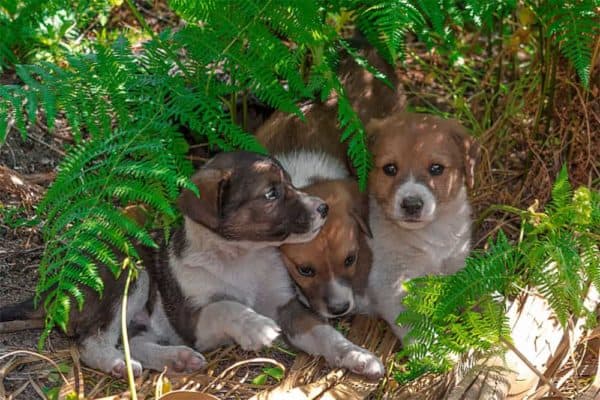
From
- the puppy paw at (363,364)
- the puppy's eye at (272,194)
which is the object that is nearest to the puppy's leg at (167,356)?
the puppy paw at (363,364)

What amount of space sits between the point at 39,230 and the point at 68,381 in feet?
4.29

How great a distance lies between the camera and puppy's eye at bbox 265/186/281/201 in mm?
5204

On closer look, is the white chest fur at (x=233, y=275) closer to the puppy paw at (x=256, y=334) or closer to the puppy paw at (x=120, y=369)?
the puppy paw at (x=256, y=334)

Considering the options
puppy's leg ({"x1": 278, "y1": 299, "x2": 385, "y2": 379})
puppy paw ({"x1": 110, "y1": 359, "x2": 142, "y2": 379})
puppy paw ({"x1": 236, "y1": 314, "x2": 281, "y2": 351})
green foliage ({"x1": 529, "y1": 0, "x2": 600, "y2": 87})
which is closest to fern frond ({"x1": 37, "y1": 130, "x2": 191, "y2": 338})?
puppy paw ({"x1": 110, "y1": 359, "x2": 142, "y2": 379})

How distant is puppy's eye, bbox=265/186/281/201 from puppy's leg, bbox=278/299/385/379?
0.66 meters

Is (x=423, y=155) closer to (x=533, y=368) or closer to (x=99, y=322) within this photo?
(x=533, y=368)

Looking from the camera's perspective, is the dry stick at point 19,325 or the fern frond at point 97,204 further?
the dry stick at point 19,325

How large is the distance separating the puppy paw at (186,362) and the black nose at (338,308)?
732mm

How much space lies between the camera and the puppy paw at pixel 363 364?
5.06 m

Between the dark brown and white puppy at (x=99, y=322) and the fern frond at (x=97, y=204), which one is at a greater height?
the fern frond at (x=97, y=204)

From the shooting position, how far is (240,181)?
17.0ft

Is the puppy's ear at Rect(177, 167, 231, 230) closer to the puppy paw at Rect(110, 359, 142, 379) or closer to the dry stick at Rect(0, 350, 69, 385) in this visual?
the puppy paw at Rect(110, 359, 142, 379)

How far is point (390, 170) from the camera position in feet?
18.5

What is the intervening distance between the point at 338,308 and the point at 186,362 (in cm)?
85
